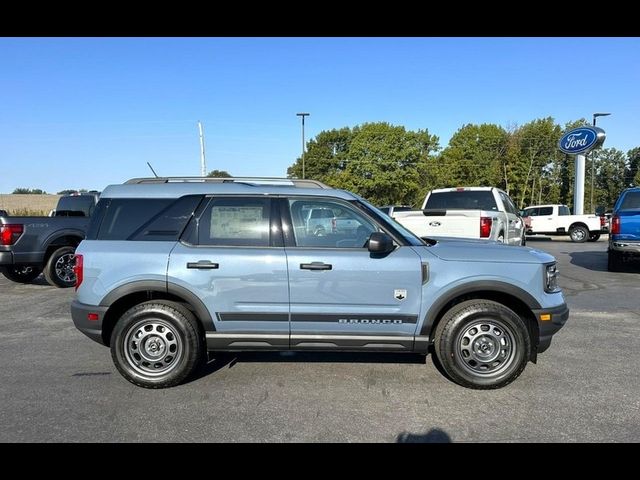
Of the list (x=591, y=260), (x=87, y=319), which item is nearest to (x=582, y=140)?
(x=591, y=260)

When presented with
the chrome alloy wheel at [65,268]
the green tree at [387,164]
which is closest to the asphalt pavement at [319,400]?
the chrome alloy wheel at [65,268]

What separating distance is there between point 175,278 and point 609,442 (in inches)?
143

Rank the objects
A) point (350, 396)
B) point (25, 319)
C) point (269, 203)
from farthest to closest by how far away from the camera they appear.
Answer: point (25, 319) < point (269, 203) < point (350, 396)

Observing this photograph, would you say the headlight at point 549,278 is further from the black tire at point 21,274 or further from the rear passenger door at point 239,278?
the black tire at point 21,274

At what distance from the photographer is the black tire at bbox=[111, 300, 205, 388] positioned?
4016mm

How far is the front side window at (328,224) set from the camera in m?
4.07

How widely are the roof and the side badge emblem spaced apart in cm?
99

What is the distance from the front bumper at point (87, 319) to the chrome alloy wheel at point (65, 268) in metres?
5.90

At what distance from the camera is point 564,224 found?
21.1 m
